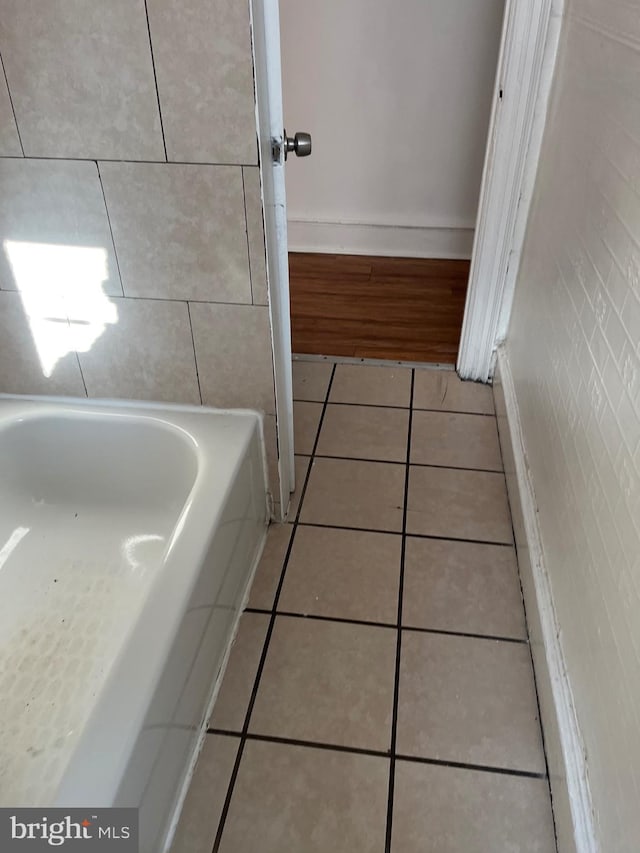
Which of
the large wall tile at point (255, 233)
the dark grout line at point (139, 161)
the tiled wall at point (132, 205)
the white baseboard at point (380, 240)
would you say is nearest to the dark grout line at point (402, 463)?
the tiled wall at point (132, 205)

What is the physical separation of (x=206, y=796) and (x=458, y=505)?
3.01ft

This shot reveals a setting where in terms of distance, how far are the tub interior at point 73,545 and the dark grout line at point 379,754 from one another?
0.29 meters

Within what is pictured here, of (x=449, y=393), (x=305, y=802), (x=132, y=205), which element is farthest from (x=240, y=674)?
(x=449, y=393)

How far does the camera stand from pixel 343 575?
1.49 metres

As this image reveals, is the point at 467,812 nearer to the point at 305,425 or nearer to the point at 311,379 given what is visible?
the point at 305,425

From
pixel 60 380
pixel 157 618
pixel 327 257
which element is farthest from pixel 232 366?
pixel 327 257

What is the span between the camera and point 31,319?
142 centimetres

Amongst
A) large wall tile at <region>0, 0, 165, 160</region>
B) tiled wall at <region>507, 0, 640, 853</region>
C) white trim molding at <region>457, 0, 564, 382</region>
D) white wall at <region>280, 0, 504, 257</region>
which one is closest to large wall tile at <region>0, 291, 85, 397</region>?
large wall tile at <region>0, 0, 165, 160</region>

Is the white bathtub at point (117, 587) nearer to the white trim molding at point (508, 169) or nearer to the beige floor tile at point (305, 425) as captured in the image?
the beige floor tile at point (305, 425)

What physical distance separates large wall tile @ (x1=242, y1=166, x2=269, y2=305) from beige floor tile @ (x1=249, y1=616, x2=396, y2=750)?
701 millimetres

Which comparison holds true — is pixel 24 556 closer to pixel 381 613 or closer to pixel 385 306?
pixel 381 613

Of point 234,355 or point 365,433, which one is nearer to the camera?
point 234,355

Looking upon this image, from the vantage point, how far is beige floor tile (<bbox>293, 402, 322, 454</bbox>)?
1894 mm

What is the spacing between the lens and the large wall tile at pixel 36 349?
1401 millimetres
